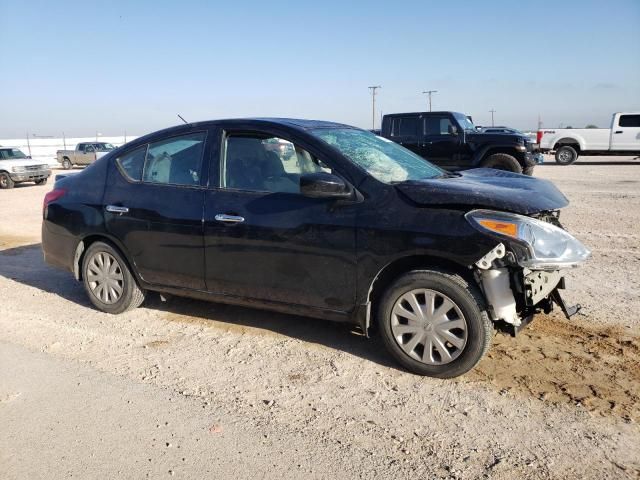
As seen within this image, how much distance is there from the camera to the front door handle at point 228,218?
419cm

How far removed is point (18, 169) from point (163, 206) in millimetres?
19583

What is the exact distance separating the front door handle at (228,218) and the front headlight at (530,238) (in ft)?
5.59

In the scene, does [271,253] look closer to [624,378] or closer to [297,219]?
[297,219]

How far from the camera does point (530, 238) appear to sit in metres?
3.38

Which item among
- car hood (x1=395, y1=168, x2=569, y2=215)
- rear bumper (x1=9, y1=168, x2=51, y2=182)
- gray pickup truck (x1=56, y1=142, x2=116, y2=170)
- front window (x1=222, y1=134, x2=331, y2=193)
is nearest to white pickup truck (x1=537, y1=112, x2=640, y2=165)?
rear bumper (x1=9, y1=168, x2=51, y2=182)

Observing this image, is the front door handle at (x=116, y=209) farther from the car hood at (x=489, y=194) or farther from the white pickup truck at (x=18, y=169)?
the white pickup truck at (x=18, y=169)

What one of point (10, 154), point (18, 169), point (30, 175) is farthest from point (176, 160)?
point (10, 154)

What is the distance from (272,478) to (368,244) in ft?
5.37

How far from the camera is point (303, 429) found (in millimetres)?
3104

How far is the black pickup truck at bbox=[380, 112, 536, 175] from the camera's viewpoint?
575 inches

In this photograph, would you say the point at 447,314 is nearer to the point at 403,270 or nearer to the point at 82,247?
the point at 403,270

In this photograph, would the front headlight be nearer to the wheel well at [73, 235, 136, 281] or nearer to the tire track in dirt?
the tire track in dirt

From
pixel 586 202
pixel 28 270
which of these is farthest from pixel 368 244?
pixel 586 202

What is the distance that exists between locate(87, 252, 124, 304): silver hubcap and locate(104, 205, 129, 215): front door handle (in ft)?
1.39
